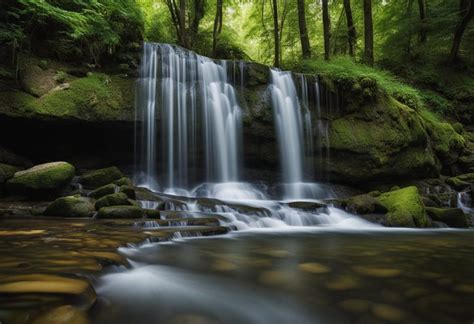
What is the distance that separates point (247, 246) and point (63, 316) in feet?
9.46

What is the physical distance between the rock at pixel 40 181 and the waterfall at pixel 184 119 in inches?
119

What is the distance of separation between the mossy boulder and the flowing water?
1.73 ft

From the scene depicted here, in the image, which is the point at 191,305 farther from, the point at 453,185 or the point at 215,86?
the point at 453,185

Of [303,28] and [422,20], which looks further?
[422,20]

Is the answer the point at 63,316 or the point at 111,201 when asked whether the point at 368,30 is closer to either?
the point at 111,201

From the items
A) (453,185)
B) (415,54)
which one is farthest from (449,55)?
(453,185)

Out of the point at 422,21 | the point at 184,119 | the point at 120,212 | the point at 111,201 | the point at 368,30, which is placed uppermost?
the point at 422,21

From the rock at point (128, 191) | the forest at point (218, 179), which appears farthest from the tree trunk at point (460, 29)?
the rock at point (128, 191)

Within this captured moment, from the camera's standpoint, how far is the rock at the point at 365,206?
817cm

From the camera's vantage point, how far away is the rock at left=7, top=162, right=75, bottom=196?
6938 mm

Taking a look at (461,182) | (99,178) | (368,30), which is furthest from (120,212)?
(368,30)

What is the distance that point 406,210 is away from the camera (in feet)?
24.4

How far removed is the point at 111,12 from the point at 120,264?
956cm

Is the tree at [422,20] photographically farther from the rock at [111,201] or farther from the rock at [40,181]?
the rock at [40,181]
